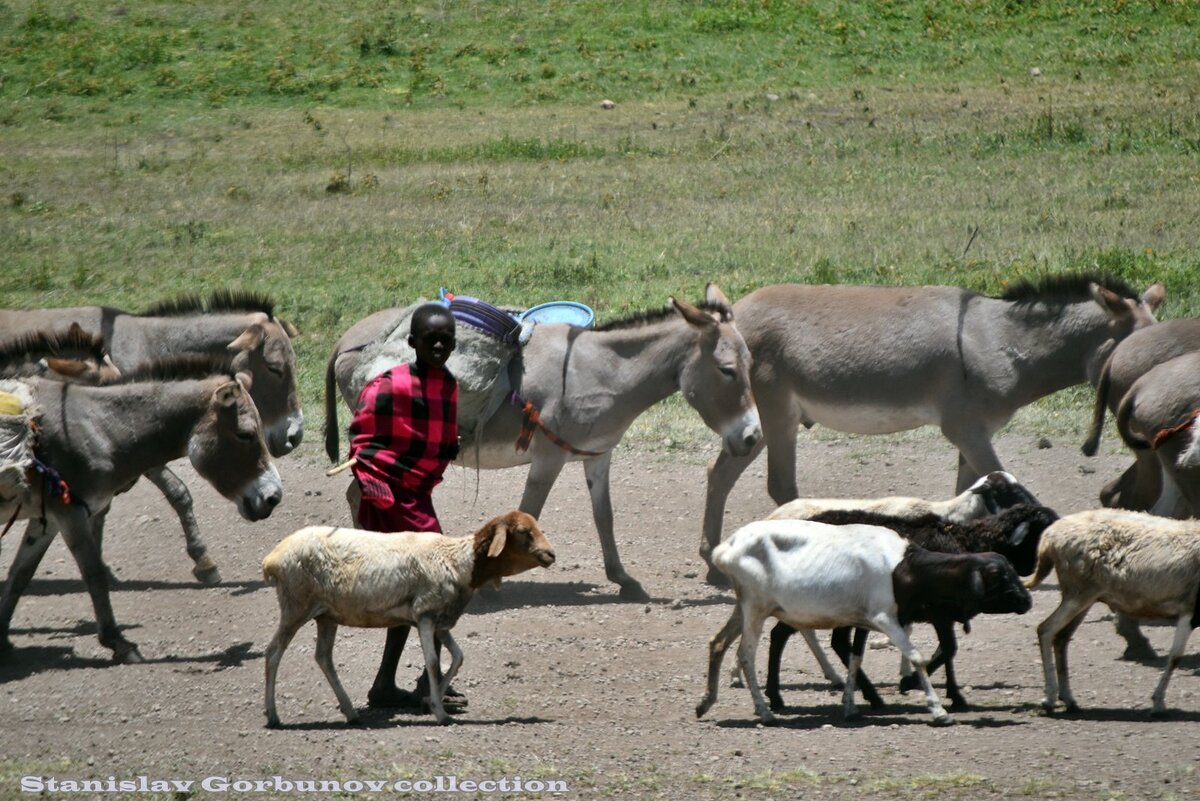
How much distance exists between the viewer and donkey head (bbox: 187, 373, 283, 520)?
330 inches

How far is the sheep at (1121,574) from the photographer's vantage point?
6871mm

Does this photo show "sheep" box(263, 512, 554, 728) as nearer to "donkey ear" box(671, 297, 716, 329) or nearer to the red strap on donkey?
the red strap on donkey

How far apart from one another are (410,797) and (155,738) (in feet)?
5.14

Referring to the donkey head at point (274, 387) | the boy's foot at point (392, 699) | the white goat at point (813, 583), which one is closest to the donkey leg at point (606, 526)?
the donkey head at point (274, 387)

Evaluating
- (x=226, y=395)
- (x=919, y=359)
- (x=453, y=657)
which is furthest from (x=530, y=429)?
(x=453, y=657)

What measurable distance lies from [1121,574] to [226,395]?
14.8 feet

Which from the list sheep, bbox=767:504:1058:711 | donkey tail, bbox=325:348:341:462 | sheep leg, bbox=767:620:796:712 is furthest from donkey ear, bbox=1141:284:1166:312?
donkey tail, bbox=325:348:341:462

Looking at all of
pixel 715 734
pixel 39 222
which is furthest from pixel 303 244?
pixel 715 734

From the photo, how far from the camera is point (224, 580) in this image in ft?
33.9

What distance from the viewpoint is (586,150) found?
25234 mm

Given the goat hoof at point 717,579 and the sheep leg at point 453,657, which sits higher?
the sheep leg at point 453,657

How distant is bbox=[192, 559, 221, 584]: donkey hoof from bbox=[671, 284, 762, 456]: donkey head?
3.21 meters

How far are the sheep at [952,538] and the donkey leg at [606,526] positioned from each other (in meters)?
2.28

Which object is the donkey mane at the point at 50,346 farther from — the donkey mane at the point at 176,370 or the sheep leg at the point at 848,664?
the sheep leg at the point at 848,664
